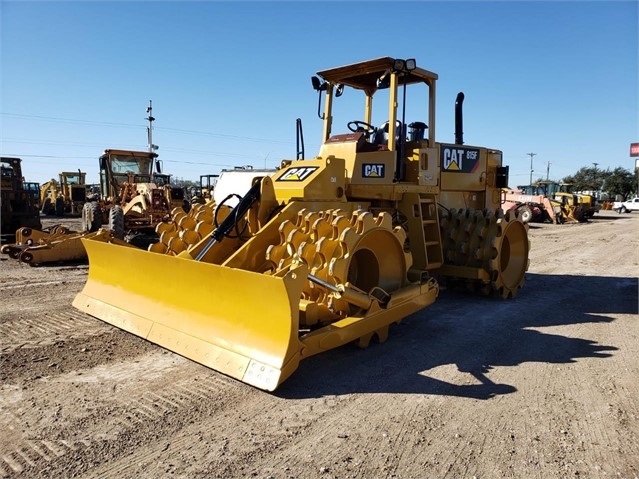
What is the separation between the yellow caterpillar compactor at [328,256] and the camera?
13.3 feet

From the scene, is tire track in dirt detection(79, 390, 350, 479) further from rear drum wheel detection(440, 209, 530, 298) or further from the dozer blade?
rear drum wheel detection(440, 209, 530, 298)

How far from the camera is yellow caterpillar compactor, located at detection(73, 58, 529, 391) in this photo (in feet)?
13.3

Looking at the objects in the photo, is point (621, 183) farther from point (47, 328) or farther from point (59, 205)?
point (47, 328)

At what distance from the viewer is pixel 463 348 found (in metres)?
4.95

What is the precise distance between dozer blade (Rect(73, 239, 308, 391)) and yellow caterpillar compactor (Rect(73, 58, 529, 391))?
0.01 metres

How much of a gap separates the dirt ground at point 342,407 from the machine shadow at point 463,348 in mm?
21

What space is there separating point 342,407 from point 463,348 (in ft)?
6.12

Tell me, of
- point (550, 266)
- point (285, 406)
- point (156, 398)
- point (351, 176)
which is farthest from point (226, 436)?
point (550, 266)

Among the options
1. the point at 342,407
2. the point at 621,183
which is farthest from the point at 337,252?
the point at 621,183

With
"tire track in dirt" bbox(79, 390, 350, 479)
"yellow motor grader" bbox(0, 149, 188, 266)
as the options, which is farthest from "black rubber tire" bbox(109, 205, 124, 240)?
"tire track in dirt" bbox(79, 390, 350, 479)

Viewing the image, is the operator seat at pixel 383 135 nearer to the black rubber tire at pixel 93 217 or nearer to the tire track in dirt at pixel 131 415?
the tire track in dirt at pixel 131 415

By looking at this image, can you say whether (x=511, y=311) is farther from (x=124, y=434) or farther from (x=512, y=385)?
(x=124, y=434)

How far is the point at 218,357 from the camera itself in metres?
4.11

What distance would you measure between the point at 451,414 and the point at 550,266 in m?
8.40
